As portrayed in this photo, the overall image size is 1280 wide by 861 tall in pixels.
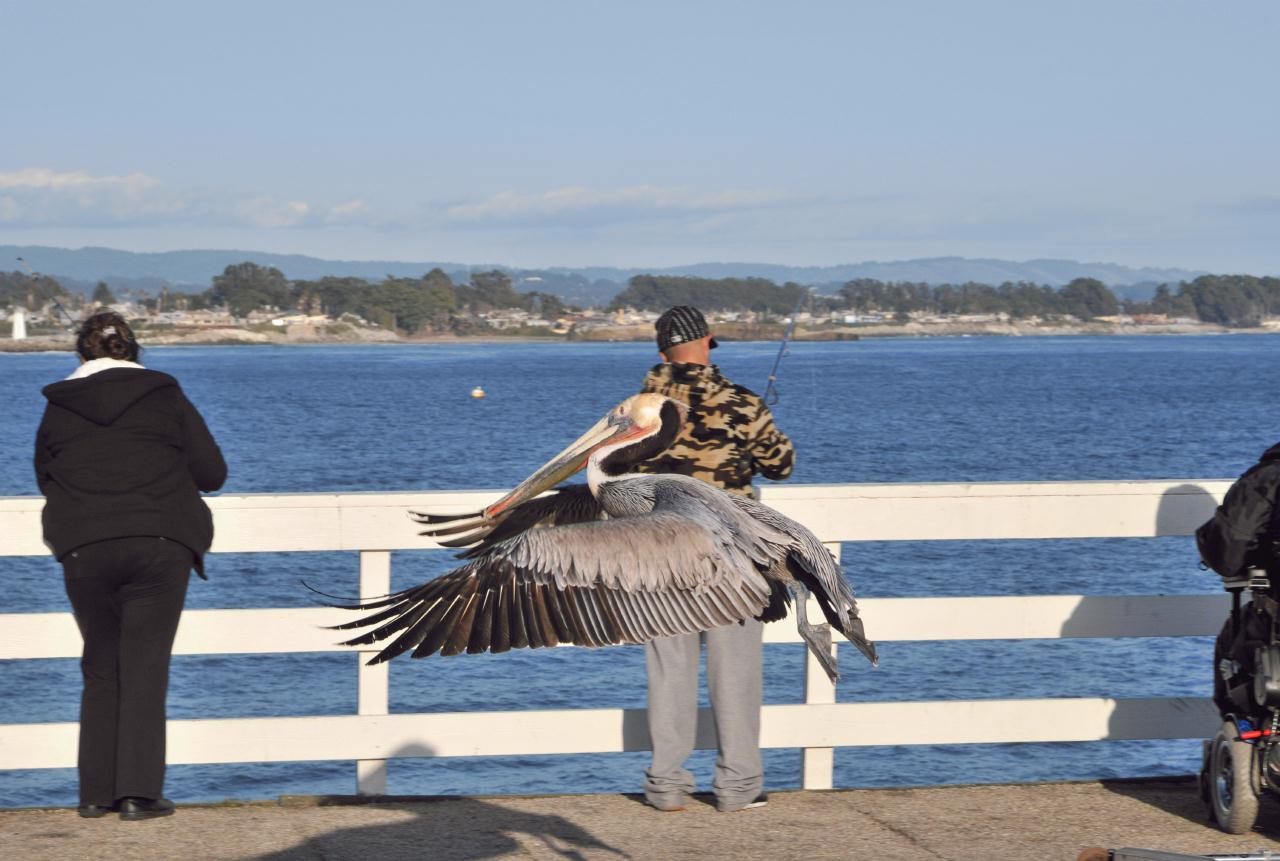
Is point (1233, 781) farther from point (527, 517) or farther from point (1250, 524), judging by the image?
point (527, 517)

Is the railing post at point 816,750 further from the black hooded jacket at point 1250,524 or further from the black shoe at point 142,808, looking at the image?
the black shoe at point 142,808

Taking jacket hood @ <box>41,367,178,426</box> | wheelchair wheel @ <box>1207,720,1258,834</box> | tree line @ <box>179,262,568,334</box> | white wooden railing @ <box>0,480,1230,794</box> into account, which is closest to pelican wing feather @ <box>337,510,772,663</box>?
white wooden railing @ <box>0,480,1230,794</box>

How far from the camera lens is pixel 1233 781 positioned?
5238 mm

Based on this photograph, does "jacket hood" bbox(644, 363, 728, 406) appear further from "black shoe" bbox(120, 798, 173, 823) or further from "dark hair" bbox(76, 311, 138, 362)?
"black shoe" bbox(120, 798, 173, 823)

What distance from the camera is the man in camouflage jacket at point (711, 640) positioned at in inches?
219

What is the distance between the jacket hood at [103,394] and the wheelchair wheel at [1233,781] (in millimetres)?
3636

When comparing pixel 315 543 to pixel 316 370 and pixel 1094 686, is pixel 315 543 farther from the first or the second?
pixel 316 370

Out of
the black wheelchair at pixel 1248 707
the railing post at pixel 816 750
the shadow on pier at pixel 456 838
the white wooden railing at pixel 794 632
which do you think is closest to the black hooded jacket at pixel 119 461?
the white wooden railing at pixel 794 632

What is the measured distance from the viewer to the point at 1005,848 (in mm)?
5340

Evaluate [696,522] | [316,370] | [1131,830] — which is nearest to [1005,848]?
[1131,830]

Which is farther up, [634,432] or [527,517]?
[634,432]

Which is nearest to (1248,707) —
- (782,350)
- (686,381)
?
(686,381)

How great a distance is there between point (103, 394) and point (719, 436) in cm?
206

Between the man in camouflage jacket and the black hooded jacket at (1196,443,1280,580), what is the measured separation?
141 centimetres
